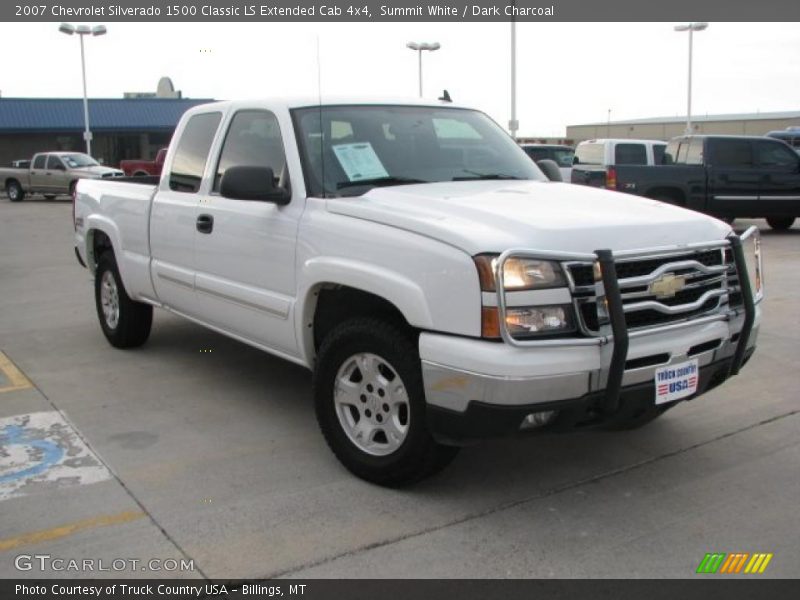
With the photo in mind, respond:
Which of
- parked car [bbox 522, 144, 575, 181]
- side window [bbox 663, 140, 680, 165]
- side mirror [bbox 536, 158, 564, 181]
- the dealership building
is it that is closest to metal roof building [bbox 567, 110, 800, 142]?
the dealership building

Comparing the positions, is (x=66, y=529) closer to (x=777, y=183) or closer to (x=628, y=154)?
(x=777, y=183)

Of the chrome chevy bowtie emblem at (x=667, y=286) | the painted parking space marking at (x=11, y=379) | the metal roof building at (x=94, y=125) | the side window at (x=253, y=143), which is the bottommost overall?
the painted parking space marking at (x=11, y=379)

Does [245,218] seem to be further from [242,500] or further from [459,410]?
[459,410]

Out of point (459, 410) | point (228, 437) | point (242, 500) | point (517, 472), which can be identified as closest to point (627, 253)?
point (459, 410)

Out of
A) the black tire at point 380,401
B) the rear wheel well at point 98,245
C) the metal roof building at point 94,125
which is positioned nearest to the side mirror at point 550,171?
the black tire at point 380,401

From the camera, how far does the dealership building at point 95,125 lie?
42.5 metres

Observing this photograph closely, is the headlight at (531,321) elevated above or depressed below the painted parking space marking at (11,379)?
above

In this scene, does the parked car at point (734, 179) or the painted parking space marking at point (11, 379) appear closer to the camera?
the painted parking space marking at point (11, 379)

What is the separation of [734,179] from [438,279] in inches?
546

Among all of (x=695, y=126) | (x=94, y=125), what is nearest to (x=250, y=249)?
(x=94, y=125)

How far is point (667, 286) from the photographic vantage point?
3.61 metres

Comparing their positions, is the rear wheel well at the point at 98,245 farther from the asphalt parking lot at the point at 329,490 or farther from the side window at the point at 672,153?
the side window at the point at 672,153

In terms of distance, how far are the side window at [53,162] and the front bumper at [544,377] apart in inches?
1090

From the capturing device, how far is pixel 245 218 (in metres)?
4.71
